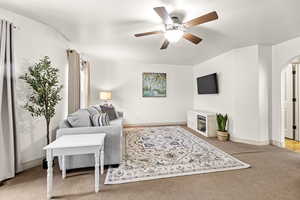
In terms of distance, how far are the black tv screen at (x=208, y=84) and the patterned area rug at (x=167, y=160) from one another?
1.80m

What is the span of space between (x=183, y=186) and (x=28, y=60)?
320 centimetres

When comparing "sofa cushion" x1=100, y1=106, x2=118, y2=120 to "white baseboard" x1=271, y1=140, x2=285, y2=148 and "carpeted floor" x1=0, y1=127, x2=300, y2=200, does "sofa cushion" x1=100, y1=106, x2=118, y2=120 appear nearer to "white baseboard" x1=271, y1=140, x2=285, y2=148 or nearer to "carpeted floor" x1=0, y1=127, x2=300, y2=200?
"carpeted floor" x1=0, y1=127, x2=300, y2=200

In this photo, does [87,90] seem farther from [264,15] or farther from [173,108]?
[264,15]

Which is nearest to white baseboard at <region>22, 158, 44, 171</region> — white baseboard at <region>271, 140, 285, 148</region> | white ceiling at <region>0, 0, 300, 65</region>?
white ceiling at <region>0, 0, 300, 65</region>

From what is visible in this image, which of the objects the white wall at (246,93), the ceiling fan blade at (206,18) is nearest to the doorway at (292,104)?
the white wall at (246,93)

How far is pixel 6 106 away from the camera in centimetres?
203

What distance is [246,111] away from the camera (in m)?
3.51

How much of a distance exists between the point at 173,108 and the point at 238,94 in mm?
2595

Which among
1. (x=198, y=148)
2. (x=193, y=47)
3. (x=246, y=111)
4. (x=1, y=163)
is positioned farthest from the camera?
(x=193, y=47)

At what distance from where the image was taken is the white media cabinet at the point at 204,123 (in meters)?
4.04

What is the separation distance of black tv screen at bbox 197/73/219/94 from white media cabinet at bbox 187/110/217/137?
0.78m

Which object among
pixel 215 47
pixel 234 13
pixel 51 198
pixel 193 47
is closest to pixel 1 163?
pixel 51 198

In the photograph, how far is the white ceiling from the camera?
193 centimetres

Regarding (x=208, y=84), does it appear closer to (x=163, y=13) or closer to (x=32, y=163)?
(x=163, y=13)
